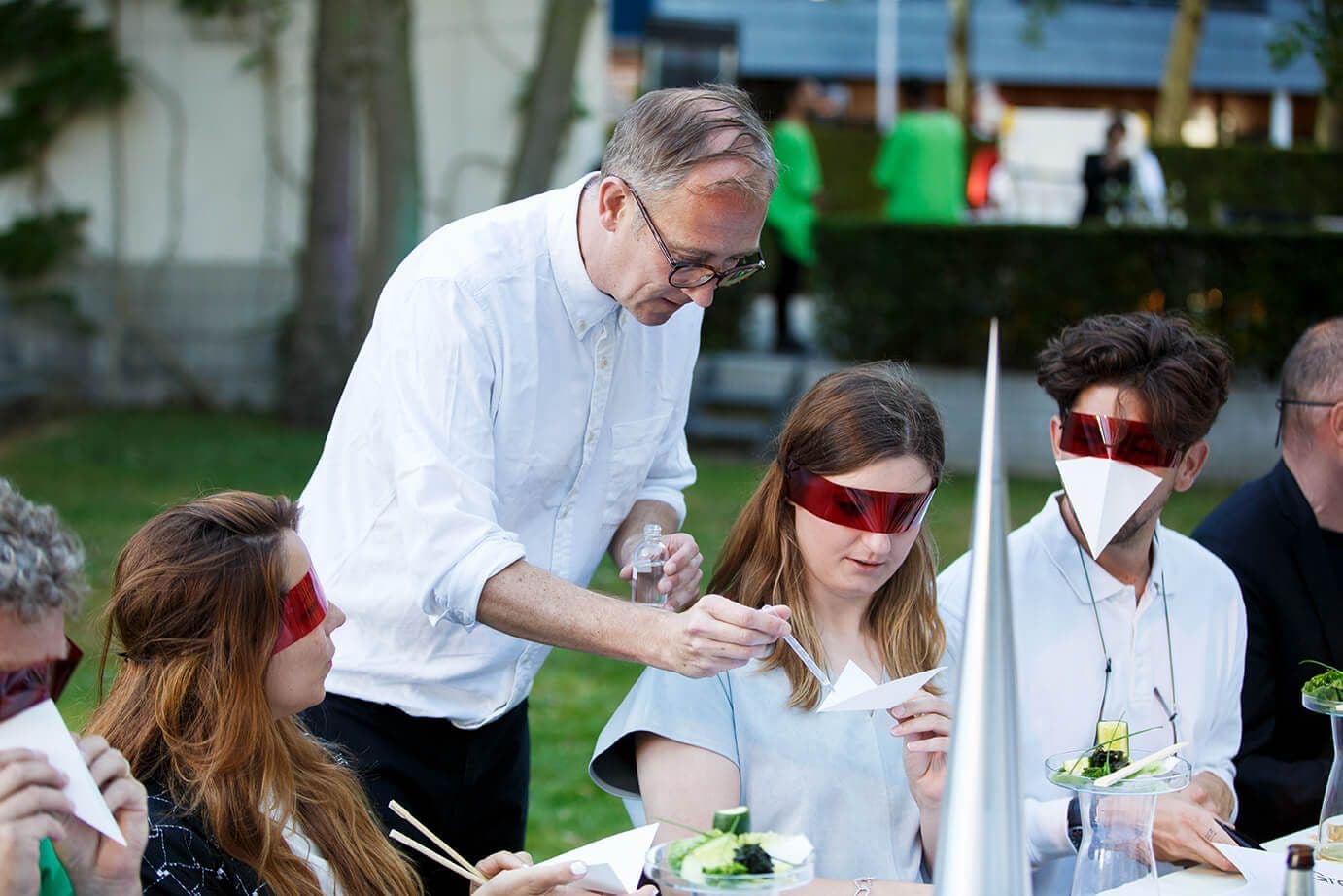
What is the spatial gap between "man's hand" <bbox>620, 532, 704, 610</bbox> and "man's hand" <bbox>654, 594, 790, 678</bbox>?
0.39 m

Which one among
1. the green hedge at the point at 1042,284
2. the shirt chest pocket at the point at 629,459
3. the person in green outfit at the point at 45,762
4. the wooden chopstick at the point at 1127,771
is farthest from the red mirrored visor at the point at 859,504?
the green hedge at the point at 1042,284

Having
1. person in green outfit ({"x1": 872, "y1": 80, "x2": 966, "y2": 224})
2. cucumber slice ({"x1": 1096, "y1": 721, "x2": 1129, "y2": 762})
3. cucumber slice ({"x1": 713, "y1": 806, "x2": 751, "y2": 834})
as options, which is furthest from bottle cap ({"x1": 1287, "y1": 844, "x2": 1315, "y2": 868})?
person in green outfit ({"x1": 872, "y1": 80, "x2": 966, "y2": 224})

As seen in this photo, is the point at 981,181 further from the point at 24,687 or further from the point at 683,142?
the point at 24,687

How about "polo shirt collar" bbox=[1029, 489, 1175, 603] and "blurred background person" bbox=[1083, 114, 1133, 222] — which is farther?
"blurred background person" bbox=[1083, 114, 1133, 222]

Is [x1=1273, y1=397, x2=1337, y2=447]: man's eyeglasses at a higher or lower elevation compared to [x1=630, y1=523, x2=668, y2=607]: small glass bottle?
higher

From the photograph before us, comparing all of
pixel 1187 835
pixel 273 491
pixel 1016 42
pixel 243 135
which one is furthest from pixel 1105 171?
pixel 1016 42

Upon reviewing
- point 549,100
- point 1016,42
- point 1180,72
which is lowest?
point 549,100

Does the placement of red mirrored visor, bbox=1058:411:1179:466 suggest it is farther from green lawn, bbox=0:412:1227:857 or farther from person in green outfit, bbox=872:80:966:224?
person in green outfit, bbox=872:80:966:224

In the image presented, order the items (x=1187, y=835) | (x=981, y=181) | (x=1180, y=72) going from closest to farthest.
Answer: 1. (x=1187, y=835)
2. (x=981, y=181)
3. (x=1180, y=72)

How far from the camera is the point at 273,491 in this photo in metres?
8.55

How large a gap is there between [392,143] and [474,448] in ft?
27.8

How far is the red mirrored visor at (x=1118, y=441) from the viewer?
9.61 feet

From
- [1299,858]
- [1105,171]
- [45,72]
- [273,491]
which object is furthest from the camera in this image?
[1105,171]

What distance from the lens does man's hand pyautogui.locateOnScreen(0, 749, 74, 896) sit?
1665 millimetres
